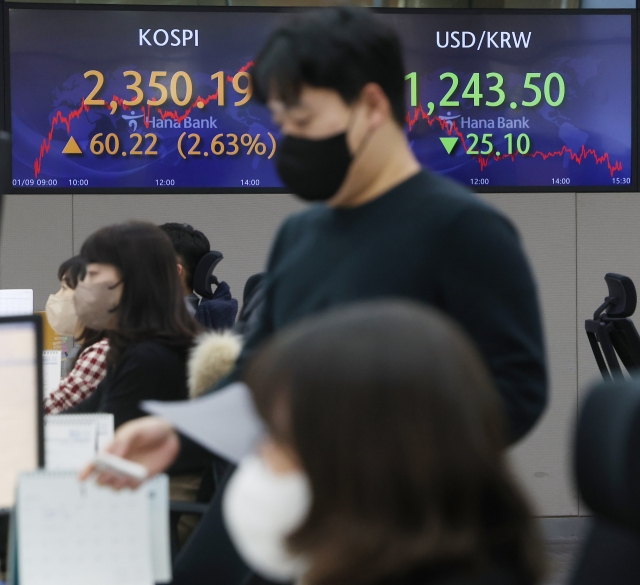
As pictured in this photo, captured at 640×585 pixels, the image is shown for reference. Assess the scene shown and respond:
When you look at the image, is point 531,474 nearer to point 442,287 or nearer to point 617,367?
point 617,367

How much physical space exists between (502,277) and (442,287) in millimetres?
69

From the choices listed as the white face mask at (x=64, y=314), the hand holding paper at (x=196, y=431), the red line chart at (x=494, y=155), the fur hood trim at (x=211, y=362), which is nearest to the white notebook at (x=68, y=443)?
the fur hood trim at (x=211, y=362)

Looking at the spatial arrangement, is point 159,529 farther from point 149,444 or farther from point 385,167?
point 385,167

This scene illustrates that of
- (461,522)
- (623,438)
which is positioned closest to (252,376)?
(461,522)

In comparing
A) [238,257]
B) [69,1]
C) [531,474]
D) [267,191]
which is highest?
[69,1]

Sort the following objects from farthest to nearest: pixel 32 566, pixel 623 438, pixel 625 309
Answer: pixel 625 309
pixel 32 566
pixel 623 438

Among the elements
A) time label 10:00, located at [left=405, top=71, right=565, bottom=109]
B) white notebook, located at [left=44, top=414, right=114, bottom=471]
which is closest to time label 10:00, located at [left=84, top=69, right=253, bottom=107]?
time label 10:00, located at [left=405, top=71, right=565, bottom=109]

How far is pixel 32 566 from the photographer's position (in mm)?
1251

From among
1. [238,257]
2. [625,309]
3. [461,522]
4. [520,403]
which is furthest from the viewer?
[238,257]

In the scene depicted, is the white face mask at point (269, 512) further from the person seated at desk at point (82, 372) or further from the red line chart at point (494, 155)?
the red line chart at point (494, 155)

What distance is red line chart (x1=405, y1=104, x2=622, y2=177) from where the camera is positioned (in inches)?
178

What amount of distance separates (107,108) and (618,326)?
2429mm

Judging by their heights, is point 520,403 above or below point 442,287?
below

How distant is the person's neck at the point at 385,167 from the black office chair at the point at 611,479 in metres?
0.40
